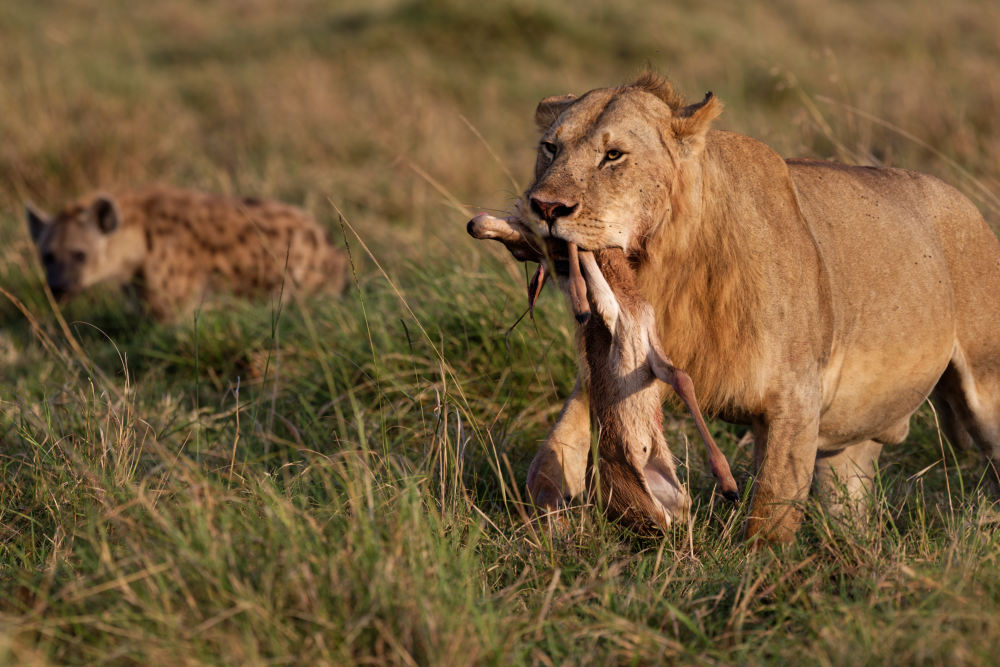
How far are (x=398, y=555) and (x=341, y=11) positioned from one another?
735 inches

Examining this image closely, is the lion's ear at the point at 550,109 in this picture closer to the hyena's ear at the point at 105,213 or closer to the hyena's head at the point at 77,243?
the hyena's head at the point at 77,243

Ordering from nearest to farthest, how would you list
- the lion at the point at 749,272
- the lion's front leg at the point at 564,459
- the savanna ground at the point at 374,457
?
the savanna ground at the point at 374,457
the lion at the point at 749,272
the lion's front leg at the point at 564,459

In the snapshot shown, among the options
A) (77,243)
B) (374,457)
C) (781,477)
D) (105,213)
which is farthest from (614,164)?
(105,213)

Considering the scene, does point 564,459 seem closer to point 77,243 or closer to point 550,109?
point 550,109

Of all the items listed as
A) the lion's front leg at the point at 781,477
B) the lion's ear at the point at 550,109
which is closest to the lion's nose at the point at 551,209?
the lion's ear at the point at 550,109

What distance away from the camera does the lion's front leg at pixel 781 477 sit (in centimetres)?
359

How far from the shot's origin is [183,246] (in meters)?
8.62

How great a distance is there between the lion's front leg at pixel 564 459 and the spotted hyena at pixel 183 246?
464 centimetres

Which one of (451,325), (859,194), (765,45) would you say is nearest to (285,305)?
(451,325)

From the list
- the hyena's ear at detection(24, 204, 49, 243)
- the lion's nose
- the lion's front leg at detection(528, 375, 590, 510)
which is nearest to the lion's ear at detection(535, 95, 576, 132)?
the lion's nose

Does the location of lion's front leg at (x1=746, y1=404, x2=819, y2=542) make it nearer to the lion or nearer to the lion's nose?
the lion

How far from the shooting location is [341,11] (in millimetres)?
20203

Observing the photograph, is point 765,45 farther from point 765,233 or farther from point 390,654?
point 390,654

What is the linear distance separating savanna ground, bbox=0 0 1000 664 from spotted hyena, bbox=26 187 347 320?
0.31 metres
